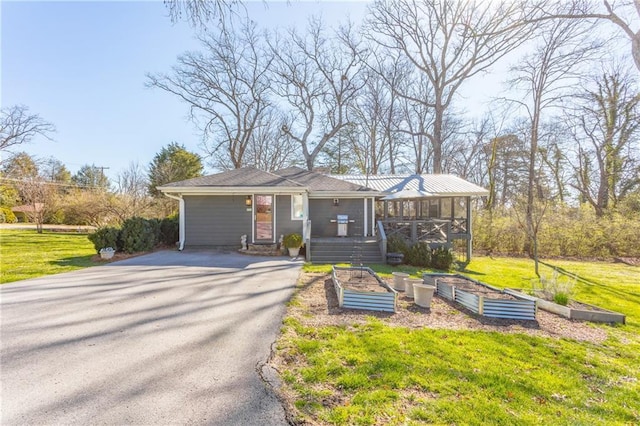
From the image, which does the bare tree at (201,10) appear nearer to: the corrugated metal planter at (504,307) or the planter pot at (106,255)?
the corrugated metal planter at (504,307)

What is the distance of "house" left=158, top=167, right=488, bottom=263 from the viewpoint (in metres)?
9.98

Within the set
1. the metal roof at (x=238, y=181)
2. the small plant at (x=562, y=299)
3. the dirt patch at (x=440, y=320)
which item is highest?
the metal roof at (x=238, y=181)

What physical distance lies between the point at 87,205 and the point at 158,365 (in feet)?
80.0

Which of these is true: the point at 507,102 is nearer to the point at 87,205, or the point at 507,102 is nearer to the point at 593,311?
the point at 593,311

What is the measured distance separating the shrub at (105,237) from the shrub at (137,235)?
249 millimetres

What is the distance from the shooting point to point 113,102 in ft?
44.2

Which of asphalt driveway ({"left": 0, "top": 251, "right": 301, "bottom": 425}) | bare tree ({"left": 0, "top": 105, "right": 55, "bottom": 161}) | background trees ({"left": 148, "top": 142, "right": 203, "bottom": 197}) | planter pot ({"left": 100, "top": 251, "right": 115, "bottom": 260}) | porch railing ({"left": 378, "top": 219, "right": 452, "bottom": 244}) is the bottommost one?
asphalt driveway ({"left": 0, "top": 251, "right": 301, "bottom": 425})

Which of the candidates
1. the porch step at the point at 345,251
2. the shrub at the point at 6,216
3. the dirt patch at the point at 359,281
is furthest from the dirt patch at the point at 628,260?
the shrub at the point at 6,216

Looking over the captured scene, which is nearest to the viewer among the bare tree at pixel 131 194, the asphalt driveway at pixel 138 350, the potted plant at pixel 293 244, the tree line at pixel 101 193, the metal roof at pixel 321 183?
the asphalt driveway at pixel 138 350

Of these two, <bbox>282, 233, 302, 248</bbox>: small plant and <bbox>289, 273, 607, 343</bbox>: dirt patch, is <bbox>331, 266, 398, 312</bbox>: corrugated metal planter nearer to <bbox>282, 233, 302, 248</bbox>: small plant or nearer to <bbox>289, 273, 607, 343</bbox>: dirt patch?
<bbox>289, 273, 607, 343</bbox>: dirt patch

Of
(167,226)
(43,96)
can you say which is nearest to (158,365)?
(167,226)

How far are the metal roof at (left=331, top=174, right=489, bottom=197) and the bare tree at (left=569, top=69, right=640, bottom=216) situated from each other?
8.89 m

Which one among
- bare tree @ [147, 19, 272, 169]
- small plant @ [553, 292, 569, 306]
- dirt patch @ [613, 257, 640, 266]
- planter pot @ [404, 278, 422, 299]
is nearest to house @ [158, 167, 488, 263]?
planter pot @ [404, 278, 422, 299]

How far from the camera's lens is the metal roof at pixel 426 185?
11.0 m
